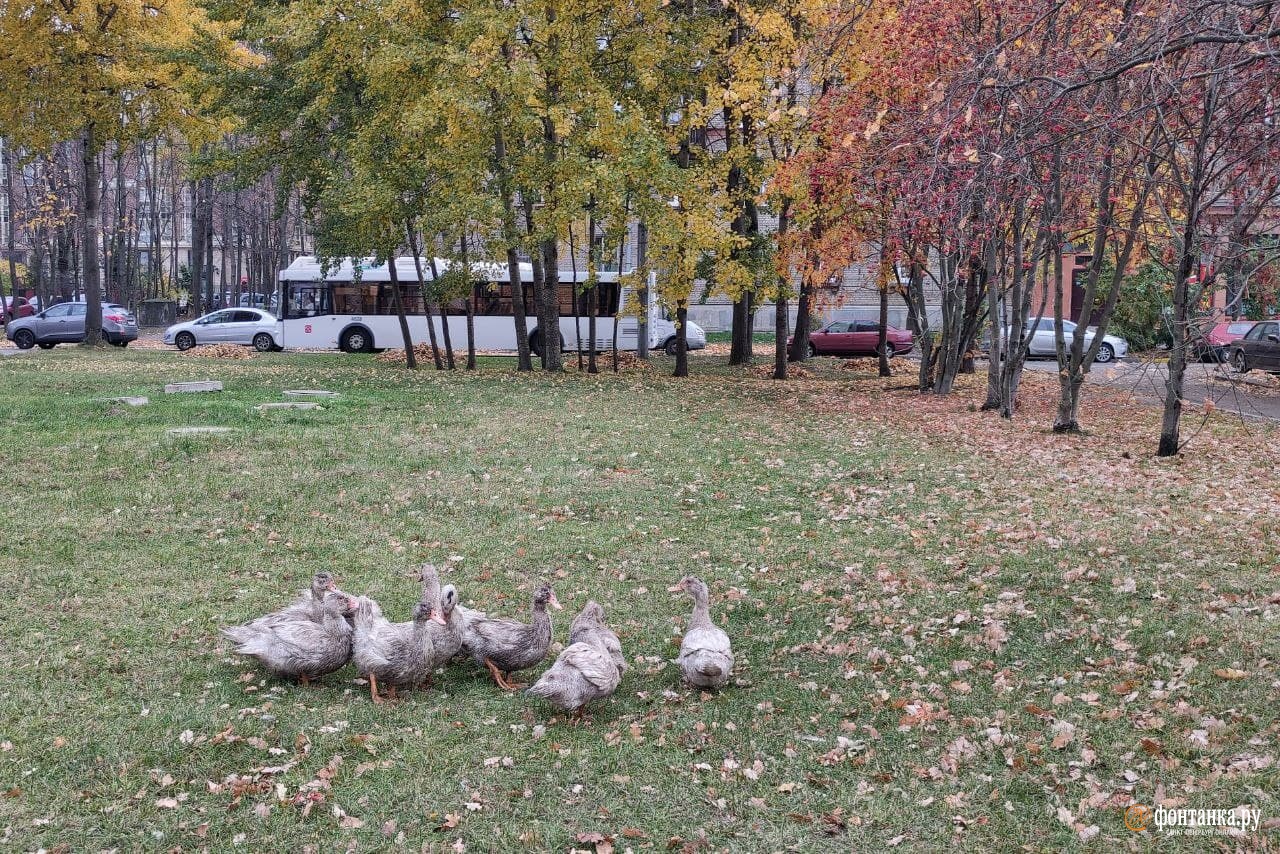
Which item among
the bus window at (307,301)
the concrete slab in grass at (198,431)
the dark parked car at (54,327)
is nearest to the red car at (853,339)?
the bus window at (307,301)

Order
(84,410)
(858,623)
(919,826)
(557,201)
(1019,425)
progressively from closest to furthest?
(919,826), (858,623), (84,410), (1019,425), (557,201)

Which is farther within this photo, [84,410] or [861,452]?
[84,410]

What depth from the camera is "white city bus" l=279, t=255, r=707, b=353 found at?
3544cm

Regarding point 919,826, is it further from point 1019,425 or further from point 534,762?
point 1019,425

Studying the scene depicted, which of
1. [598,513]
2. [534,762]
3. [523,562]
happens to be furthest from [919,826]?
[598,513]

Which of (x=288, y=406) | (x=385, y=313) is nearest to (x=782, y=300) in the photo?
(x=288, y=406)

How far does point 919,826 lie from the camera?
14.8ft

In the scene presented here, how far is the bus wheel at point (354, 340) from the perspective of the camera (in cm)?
3600

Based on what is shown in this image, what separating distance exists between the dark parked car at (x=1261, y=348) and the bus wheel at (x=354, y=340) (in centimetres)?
2667

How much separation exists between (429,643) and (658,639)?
1.69 m

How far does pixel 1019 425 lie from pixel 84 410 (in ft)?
47.0

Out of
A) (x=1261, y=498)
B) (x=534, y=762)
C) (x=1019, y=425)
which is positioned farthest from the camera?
(x=1019, y=425)

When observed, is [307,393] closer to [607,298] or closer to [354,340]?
[607,298]

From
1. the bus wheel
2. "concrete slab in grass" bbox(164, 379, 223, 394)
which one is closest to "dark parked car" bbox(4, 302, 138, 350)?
the bus wheel
